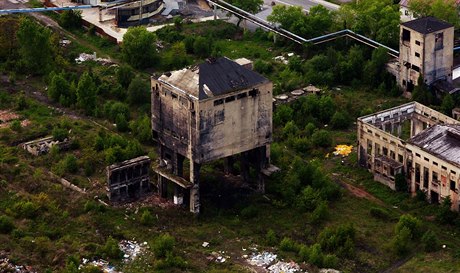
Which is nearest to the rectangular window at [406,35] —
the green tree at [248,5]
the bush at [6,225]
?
the green tree at [248,5]

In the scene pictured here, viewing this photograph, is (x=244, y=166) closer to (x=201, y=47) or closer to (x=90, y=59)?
(x=201, y=47)

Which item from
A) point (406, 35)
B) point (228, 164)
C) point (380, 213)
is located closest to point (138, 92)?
point (228, 164)

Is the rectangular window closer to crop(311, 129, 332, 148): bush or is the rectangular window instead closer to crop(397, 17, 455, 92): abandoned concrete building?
crop(397, 17, 455, 92): abandoned concrete building

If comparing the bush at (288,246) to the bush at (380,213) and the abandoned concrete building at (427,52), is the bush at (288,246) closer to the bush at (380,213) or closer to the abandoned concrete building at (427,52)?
the bush at (380,213)

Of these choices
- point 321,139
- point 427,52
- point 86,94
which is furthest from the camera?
point 427,52

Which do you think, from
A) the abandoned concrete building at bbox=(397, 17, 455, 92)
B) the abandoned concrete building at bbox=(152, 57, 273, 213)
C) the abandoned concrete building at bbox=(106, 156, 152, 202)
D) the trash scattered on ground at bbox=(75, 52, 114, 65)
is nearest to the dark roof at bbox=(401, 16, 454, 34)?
the abandoned concrete building at bbox=(397, 17, 455, 92)
